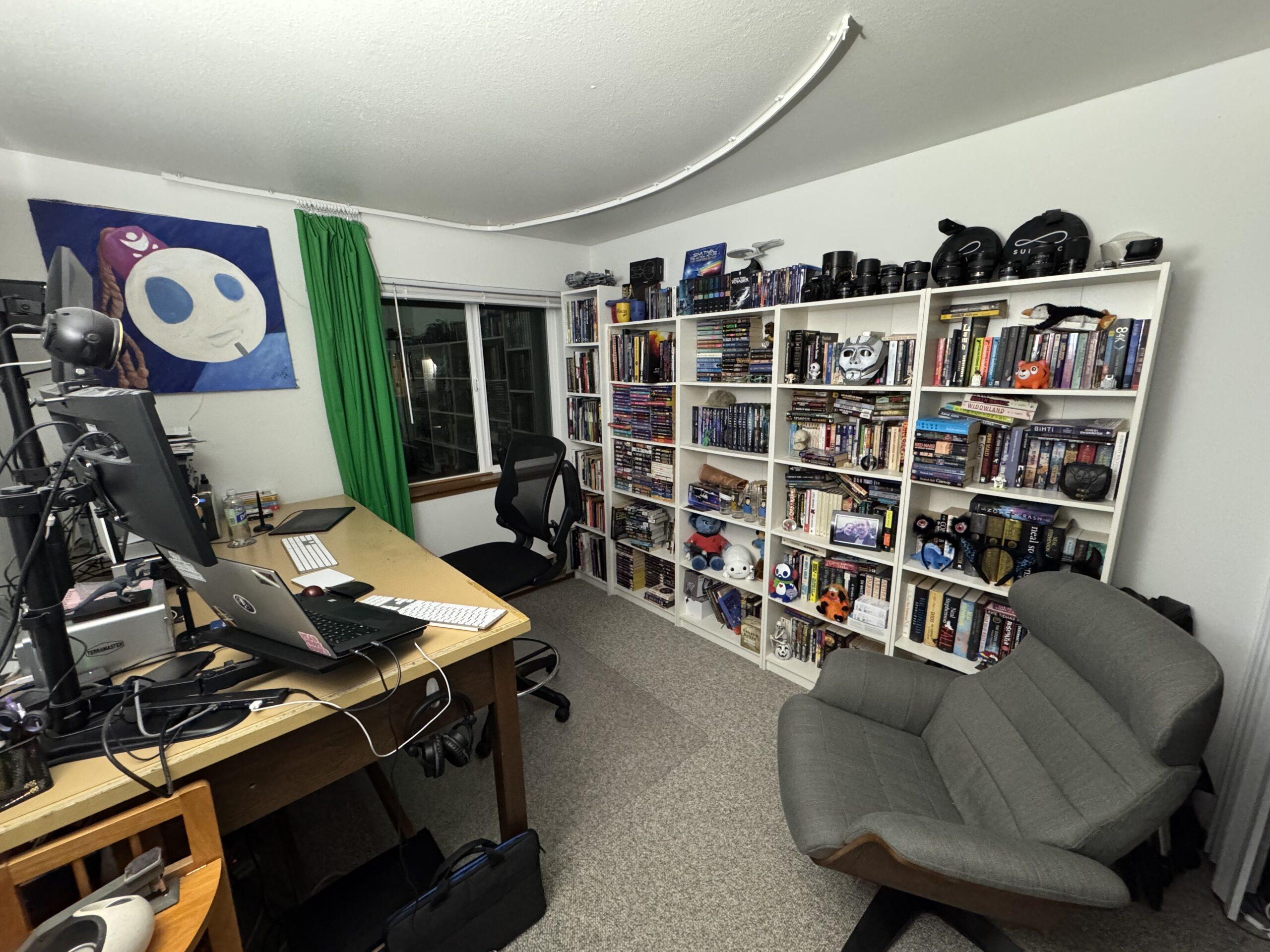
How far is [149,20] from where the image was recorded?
46.4 inches

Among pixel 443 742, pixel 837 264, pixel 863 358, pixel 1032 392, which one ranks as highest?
pixel 837 264

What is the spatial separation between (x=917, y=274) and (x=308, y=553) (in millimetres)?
2444

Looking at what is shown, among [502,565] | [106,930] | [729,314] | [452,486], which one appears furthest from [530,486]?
[106,930]

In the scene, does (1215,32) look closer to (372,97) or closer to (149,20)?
(372,97)

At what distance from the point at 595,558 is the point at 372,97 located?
2636 mm

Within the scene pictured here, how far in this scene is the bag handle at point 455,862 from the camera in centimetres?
117

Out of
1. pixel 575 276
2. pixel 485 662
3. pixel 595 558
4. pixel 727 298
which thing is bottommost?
pixel 595 558

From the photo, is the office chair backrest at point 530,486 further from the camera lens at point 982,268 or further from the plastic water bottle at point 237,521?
the camera lens at point 982,268

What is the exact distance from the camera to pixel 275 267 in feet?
7.70

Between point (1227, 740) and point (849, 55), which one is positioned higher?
point (849, 55)

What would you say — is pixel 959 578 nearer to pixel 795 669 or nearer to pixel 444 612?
pixel 795 669

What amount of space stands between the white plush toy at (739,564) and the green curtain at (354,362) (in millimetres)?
1803

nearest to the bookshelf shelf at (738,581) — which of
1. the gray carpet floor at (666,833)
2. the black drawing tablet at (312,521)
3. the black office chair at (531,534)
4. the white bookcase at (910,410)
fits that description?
the white bookcase at (910,410)

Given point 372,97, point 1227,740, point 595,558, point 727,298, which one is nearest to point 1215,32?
point 727,298
